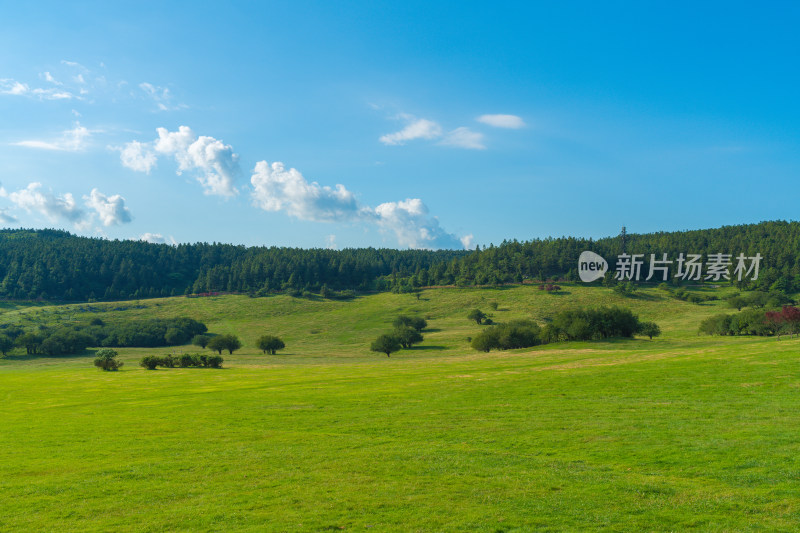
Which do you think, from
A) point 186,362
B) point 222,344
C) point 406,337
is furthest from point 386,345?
point 186,362

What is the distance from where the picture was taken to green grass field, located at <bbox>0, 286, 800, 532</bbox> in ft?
47.3

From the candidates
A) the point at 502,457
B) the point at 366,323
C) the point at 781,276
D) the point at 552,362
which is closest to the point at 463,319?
the point at 366,323

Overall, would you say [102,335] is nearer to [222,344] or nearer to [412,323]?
[222,344]

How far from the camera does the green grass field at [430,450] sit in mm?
14430

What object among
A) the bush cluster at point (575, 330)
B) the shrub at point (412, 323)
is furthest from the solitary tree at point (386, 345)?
the shrub at point (412, 323)

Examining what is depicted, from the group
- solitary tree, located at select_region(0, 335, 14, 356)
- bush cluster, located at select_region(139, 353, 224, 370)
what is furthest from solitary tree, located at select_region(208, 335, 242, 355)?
solitary tree, located at select_region(0, 335, 14, 356)

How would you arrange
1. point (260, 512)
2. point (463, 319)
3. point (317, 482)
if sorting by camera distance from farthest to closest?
1. point (463, 319)
2. point (317, 482)
3. point (260, 512)

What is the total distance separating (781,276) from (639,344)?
130911 millimetres

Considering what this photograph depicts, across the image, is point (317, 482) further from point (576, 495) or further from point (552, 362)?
point (552, 362)

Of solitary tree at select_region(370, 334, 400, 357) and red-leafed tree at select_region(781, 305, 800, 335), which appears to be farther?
solitary tree at select_region(370, 334, 400, 357)

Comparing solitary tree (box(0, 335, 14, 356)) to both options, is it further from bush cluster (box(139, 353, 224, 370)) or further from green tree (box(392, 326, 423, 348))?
green tree (box(392, 326, 423, 348))

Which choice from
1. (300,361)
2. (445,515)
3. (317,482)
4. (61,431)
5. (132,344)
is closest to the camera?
(445,515)

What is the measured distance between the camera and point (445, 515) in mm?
14172

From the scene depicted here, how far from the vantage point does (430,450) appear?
22.2 metres
